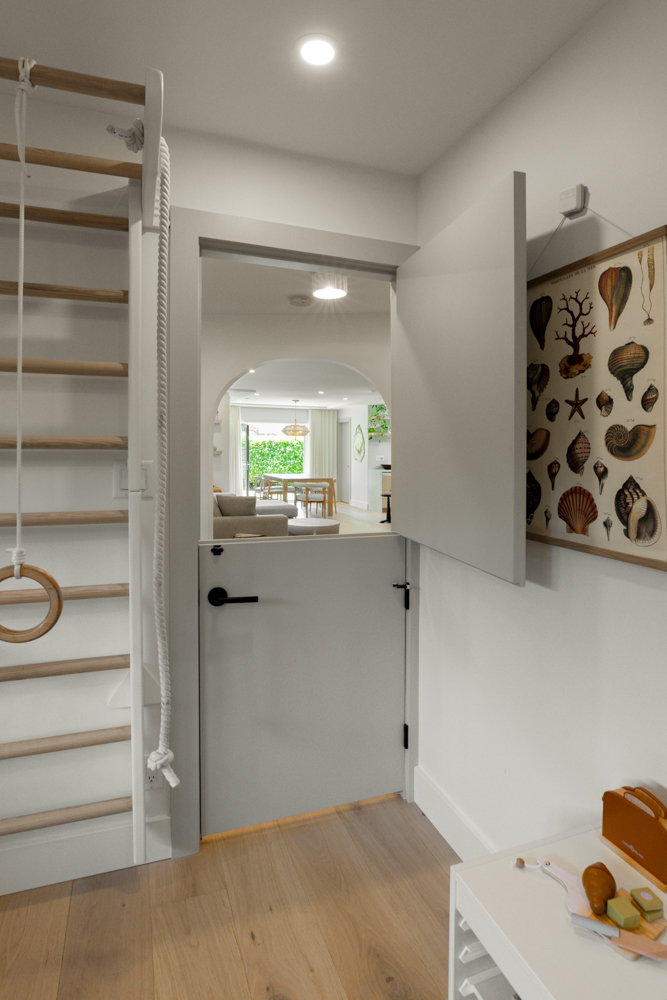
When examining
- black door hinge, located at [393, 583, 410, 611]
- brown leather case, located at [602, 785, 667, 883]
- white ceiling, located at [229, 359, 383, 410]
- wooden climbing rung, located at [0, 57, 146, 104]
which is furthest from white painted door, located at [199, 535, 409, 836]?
white ceiling, located at [229, 359, 383, 410]

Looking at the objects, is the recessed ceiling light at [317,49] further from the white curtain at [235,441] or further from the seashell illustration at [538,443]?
the white curtain at [235,441]

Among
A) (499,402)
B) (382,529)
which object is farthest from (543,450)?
(382,529)

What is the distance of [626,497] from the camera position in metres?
1.26

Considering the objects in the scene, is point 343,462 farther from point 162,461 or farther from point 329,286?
point 162,461

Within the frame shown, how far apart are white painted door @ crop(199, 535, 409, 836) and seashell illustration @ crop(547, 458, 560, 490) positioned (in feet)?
2.61

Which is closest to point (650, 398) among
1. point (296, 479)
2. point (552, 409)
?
point (552, 409)

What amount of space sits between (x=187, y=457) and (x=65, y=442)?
1.22ft

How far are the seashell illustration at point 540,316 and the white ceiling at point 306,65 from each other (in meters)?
0.64

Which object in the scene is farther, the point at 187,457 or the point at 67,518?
the point at 187,457

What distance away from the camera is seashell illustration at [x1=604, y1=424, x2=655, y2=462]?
1210 mm

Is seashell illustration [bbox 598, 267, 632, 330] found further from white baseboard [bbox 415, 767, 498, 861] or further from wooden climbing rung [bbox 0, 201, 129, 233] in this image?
white baseboard [bbox 415, 767, 498, 861]

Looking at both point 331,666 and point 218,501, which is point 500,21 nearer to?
point 331,666

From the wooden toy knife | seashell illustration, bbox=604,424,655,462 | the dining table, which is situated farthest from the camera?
the dining table

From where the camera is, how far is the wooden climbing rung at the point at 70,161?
55.1 inches
